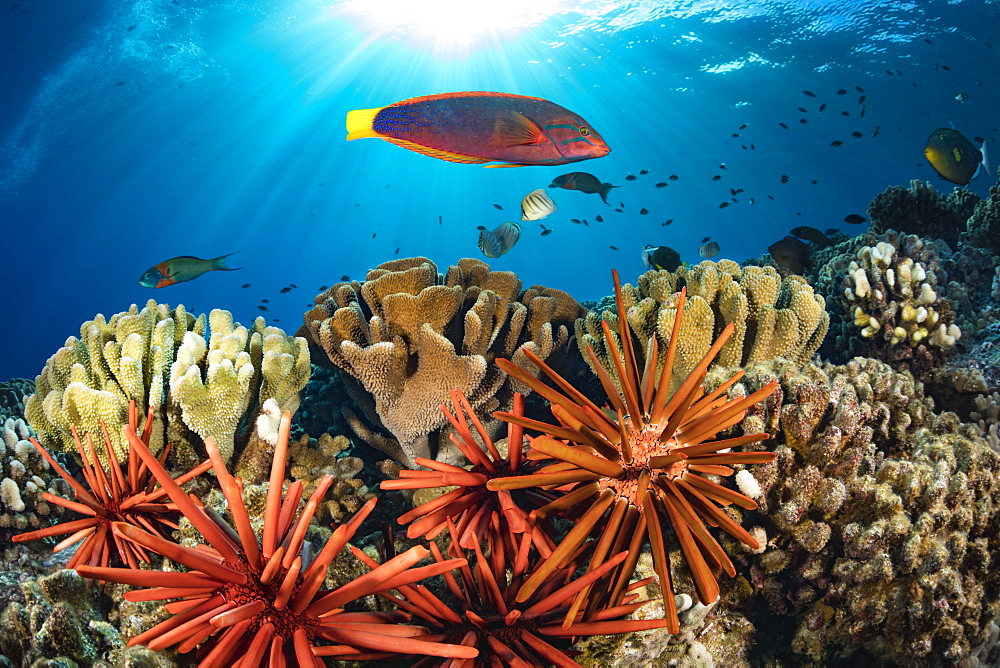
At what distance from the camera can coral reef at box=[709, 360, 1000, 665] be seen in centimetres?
167

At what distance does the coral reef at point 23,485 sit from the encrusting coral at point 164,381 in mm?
221

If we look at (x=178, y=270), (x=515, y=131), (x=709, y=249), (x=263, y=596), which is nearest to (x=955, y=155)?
(x=709, y=249)

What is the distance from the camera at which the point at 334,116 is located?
4494 centimetres

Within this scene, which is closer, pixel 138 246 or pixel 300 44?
pixel 300 44

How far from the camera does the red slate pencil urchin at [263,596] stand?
3.10 feet

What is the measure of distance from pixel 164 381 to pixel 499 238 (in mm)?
4825

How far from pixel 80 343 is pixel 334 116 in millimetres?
49212

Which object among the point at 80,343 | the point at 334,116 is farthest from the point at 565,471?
the point at 334,116

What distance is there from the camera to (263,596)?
41.9 inches

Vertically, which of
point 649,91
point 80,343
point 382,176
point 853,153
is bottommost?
point 853,153

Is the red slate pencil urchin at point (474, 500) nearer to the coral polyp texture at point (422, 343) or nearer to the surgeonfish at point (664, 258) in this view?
the coral polyp texture at point (422, 343)

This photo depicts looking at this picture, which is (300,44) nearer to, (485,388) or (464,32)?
(464,32)

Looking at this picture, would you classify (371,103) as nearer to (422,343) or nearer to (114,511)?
(422,343)

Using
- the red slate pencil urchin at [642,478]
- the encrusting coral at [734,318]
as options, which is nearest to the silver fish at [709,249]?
the encrusting coral at [734,318]
